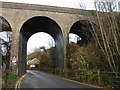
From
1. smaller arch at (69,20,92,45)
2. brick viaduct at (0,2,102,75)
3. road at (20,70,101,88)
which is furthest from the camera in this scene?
brick viaduct at (0,2,102,75)

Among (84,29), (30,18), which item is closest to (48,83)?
(84,29)

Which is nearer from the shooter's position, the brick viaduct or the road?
the road

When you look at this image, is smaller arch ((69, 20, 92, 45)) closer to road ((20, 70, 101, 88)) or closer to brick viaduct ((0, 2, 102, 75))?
brick viaduct ((0, 2, 102, 75))

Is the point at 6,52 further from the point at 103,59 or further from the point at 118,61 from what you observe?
the point at 118,61

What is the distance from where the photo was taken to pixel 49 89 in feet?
27.7

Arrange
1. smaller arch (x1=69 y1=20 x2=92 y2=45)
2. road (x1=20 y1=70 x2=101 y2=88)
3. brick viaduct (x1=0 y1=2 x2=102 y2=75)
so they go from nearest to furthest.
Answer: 1. road (x1=20 y1=70 x2=101 y2=88)
2. smaller arch (x1=69 y1=20 x2=92 y2=45)
3. brick viaduct (x1=0 y1=2 x2=102 y2=75)

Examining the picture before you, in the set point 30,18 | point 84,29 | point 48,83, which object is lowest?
point 48,83

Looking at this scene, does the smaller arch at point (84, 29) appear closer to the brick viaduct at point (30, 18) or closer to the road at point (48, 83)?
the brick viaduct at point (30, 18)

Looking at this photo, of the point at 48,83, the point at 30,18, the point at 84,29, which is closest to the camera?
the point at 48,83

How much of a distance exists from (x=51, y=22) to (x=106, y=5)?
1160 cm

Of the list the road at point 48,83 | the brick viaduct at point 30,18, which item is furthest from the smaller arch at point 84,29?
the road at point 48,83

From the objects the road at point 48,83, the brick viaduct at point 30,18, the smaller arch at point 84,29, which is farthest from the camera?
the brick viaduct at point 30,18

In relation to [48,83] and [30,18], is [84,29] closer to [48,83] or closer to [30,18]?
[30,18]

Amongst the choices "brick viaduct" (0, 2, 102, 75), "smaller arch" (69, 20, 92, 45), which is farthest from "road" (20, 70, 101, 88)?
"brick viaduct" (0, 2, 102, 75)
